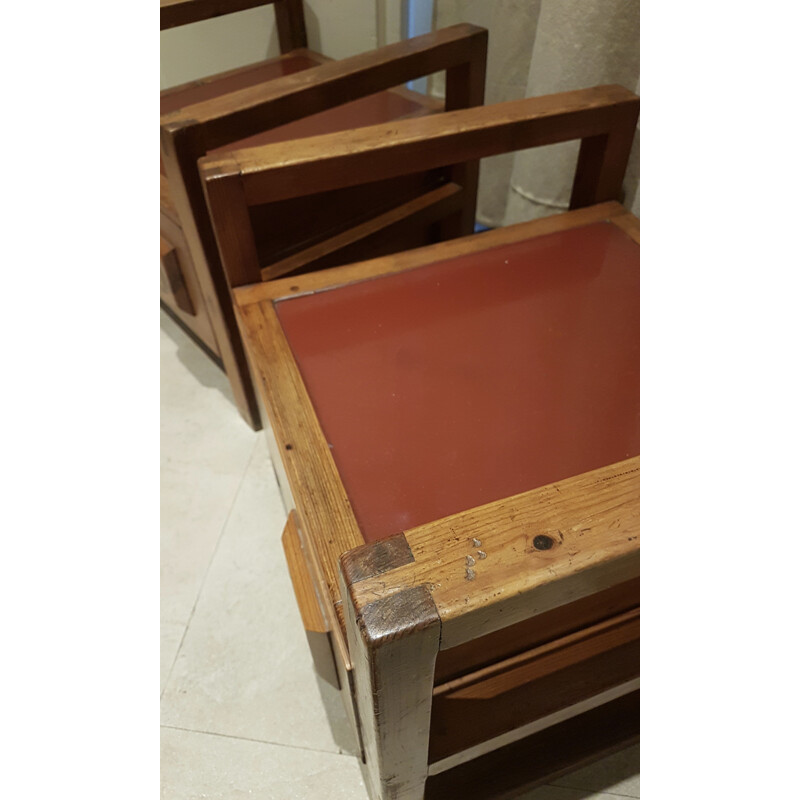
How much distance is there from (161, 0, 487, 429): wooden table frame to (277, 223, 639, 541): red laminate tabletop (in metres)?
0.25

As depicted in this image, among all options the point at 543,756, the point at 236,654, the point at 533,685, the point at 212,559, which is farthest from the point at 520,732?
the point at 212,559

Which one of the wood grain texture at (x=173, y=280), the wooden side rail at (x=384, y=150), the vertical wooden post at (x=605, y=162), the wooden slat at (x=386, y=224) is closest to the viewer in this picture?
the wooden side rail at (x=384, y=150)

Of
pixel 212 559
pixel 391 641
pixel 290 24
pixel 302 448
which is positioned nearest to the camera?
pixel 391 641

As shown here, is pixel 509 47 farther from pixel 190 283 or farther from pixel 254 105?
pixel 190 283

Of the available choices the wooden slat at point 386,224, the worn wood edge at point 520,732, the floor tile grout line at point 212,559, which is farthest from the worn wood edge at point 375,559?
the floor tile grout line at point 212,559

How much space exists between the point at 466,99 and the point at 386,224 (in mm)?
249

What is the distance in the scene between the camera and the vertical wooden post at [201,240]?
0.84m

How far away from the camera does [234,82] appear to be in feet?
4.13

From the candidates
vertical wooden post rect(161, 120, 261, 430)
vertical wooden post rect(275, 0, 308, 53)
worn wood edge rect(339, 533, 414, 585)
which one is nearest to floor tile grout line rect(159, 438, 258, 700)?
vertical wooden post rect(161, 120, 261, 430)

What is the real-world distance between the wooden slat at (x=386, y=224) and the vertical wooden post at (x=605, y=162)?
0.23 metres

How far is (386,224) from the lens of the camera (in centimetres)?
107

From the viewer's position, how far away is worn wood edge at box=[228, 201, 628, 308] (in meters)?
0.83

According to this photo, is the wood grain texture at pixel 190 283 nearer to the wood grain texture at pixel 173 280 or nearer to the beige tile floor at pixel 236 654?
the wood grain texture at pixel 173 280

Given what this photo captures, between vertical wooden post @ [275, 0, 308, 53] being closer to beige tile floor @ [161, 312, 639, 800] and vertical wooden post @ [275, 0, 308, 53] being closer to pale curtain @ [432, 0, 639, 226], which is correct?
pale curtain @ [432, 0, 639, 226]
